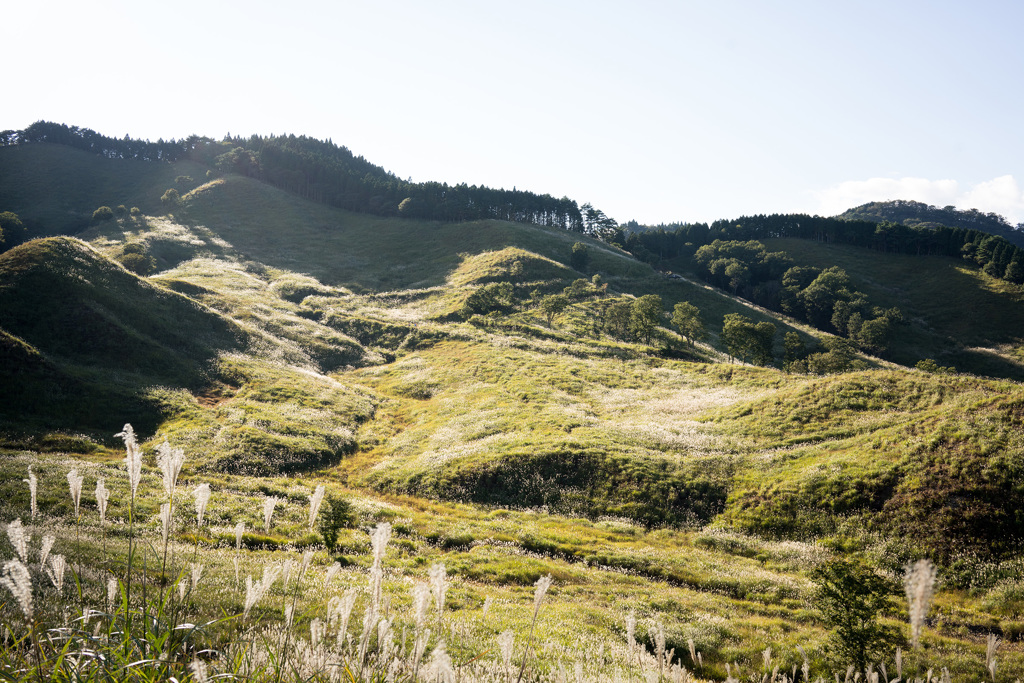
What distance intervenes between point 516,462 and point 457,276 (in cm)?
8048

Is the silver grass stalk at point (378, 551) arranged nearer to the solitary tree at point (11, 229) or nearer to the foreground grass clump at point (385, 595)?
the foreground grass clump at point (385, 595)

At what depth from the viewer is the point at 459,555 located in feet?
63.2

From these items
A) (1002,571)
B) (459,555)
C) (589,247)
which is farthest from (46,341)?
(589,247)

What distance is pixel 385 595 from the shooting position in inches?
464

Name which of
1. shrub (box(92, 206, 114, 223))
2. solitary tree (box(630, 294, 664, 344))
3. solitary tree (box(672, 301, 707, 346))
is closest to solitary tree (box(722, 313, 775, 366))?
solitary tree (box(672, 301, 707, 346))

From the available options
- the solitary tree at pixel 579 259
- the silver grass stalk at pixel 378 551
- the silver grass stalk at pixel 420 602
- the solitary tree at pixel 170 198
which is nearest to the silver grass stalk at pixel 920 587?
the silver grass stalk at pixel 420 602

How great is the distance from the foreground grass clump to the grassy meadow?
11cm

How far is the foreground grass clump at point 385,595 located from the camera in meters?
3.94

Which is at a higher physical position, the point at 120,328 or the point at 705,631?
the point at 120,328

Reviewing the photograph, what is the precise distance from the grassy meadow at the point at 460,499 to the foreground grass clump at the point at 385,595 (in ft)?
0.38

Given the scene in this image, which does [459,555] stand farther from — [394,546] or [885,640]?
[885,640]

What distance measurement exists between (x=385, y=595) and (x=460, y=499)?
18.1 meters

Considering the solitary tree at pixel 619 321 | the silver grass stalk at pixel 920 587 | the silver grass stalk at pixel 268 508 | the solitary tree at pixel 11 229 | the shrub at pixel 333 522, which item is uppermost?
the solitary tree at pixel 11 229

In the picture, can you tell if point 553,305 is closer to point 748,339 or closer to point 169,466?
point 748,339
